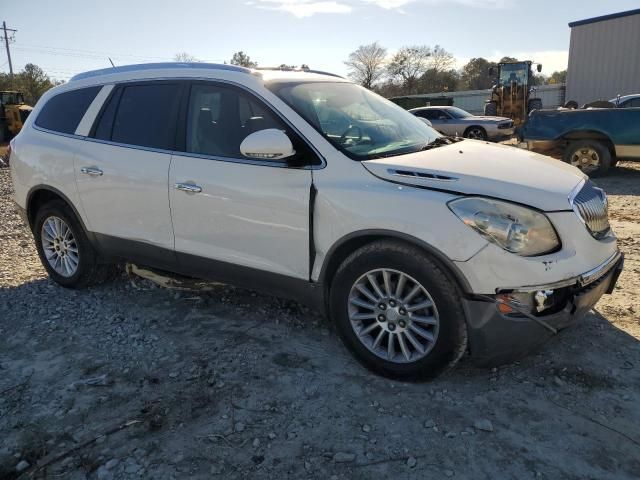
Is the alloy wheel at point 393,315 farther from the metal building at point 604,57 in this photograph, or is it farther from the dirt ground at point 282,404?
the metal building at point 604,57

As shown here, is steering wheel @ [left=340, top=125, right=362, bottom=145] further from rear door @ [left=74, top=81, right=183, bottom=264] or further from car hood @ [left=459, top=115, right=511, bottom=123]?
car hood @ [left=459, top=115, right=511, bottom=123]

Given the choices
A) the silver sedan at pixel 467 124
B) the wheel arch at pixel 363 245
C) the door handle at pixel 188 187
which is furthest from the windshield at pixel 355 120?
the silver sedan at pixel 467 124

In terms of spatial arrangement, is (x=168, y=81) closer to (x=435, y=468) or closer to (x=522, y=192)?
(x=522, y=192)

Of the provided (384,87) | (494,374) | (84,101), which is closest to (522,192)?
(494,374)

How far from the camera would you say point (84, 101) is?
448cm

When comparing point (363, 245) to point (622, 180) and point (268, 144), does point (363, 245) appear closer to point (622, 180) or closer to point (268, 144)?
point (268, 144)

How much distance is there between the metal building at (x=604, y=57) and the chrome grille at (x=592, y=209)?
2734 centimetres

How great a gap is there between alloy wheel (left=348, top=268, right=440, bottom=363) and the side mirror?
902 mm

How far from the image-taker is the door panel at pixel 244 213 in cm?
329

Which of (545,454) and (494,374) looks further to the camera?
(494,374)

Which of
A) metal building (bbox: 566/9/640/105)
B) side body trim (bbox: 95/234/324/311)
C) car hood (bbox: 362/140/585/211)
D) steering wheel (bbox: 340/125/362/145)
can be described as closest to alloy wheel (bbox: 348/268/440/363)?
side body trim (bbox: 95/234/324/311)

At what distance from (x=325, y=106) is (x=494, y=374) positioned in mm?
2079

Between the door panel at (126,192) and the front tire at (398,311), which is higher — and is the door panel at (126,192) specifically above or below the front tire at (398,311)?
above

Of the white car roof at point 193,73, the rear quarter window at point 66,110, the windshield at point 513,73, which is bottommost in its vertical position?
the rear quarter window at point 66,110
